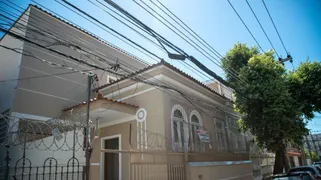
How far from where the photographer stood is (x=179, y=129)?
31.3ft

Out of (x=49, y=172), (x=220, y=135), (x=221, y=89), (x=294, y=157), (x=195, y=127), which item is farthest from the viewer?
(x=294, y=157)

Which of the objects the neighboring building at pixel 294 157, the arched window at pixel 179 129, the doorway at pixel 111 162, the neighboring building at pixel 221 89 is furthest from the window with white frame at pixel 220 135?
the neighboring building at pixel 294 157

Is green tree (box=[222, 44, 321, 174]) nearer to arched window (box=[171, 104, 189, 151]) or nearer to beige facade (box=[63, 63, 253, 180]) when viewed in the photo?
beige facade (box=[63, 63, 253, 180])

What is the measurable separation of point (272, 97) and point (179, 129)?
4.71m

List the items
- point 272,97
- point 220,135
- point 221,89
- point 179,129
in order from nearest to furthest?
point 179,129
point 272,97
point 220,135
point 221,89

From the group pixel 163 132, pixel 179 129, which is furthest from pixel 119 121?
pixel 179 129

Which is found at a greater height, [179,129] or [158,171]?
[179,129]

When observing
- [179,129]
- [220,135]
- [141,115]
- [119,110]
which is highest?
[119,110]

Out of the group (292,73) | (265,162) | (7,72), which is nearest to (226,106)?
(292,73)

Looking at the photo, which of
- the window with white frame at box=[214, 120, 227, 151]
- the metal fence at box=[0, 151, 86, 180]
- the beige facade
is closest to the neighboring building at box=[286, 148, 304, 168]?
the window with white frame at box=[214, 120, 227, 151]

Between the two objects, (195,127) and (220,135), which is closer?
(195,127)

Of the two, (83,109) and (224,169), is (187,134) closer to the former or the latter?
(224,169)

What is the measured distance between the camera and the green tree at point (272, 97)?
32.6 ft

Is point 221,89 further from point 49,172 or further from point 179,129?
point 49,172
